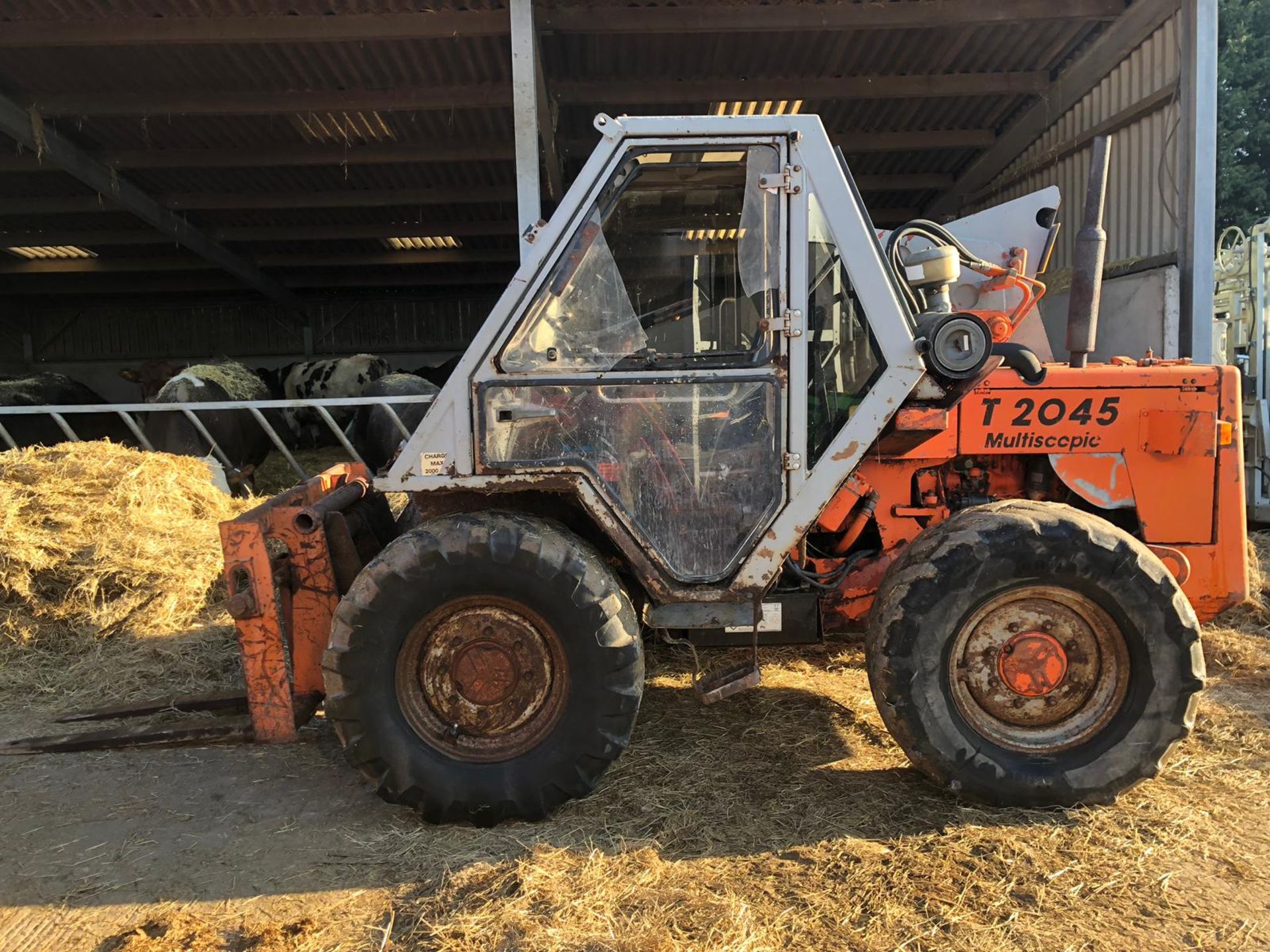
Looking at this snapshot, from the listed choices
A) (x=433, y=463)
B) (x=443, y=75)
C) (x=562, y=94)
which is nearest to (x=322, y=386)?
(x=443, y=75)

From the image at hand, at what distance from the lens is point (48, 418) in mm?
11641

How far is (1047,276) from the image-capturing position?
7.60m

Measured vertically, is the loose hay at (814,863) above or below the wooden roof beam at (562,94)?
below

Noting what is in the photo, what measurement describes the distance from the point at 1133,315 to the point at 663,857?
280 inches

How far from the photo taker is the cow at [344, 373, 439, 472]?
9734 millimetres

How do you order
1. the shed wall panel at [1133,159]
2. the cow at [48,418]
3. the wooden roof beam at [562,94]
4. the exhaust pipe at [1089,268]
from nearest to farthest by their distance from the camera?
the exhaust pipe at [1089,268], the shed wall panel at [1133,159], the wooden roof beam at [562,94], the cow at [48,418]

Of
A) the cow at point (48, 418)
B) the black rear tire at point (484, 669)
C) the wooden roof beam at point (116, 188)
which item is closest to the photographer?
the black rear tire at point (484, 669)

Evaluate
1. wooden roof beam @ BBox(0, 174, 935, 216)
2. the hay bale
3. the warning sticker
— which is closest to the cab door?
the warning sticker

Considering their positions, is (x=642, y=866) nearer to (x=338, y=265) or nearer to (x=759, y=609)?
(x=759, y=609)

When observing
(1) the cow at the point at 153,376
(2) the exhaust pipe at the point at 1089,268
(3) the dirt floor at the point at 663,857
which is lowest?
(3) the dirt floor at the point at 663,857

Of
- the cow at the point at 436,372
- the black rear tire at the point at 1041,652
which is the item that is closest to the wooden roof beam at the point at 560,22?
the black rear tire at the point at 1041,652

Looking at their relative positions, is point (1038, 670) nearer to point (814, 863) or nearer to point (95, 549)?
point (814, 863)

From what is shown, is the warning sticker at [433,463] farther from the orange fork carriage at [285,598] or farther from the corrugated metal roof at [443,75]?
the corrugated metal roof at [443,75]

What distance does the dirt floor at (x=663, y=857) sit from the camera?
2.53m
